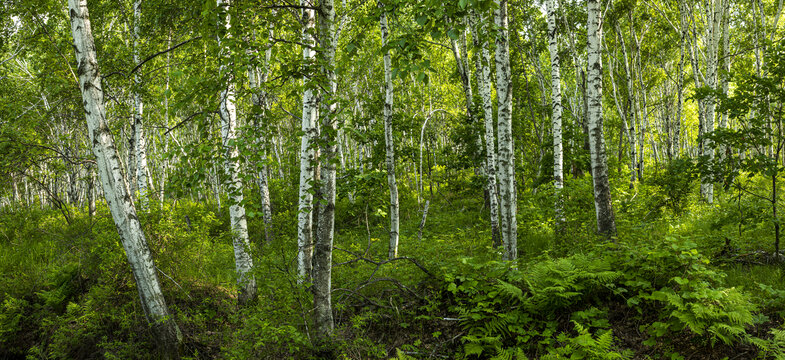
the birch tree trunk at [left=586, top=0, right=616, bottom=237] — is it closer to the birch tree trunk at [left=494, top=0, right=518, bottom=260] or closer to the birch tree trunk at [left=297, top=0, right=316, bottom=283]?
the birch tree trunk at [left=494, top=0, right=518, bottom=260]

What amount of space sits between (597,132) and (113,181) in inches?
279

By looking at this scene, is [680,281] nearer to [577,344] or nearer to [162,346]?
[577,344]

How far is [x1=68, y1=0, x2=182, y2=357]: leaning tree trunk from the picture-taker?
16.8 feet

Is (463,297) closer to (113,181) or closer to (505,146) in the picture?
(505,146)

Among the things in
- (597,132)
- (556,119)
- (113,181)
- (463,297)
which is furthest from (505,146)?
(113,181)

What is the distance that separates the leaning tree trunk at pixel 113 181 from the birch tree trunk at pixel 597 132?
263 inches

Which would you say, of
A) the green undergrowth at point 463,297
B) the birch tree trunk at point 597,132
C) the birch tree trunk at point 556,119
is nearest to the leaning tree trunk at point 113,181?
the green undergrowth at point 463,297

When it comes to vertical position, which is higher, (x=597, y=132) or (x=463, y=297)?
(x=597, y=132)

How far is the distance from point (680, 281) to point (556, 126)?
6344mm

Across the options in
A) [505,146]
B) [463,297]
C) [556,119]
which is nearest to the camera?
[463,297]

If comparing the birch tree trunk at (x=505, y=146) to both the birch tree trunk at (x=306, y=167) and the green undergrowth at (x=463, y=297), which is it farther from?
the birch tree trunk at (x=306, y=167)

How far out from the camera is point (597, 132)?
613cm

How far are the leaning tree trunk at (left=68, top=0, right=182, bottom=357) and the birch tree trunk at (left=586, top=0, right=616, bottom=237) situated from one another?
6.69 meters

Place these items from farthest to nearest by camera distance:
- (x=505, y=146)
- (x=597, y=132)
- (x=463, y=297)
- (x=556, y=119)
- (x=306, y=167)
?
(x=556, y=119) → (x=505, y=146) → (x=597, y=132) → (x=463, y=297) → (x=306, y=167)
